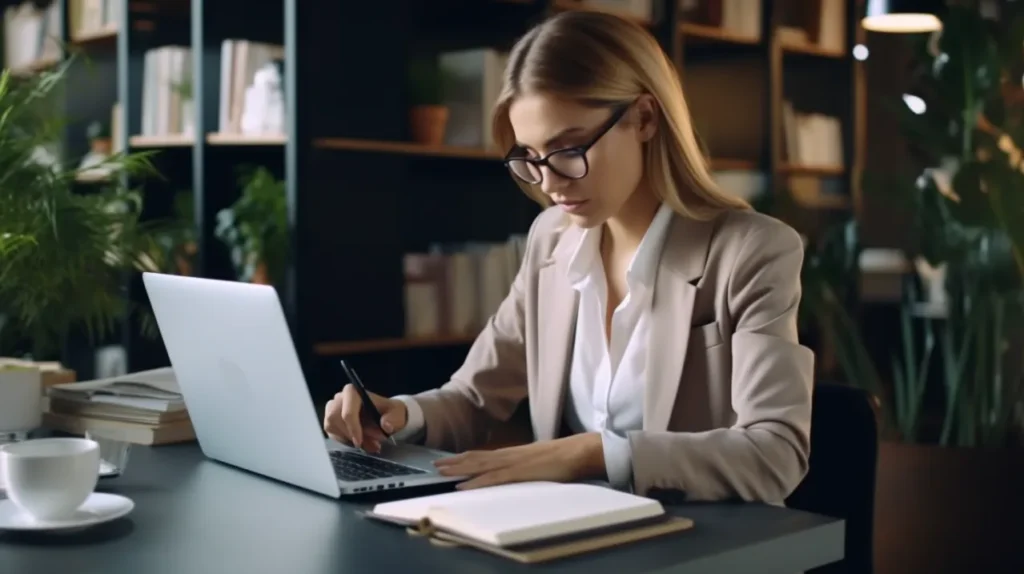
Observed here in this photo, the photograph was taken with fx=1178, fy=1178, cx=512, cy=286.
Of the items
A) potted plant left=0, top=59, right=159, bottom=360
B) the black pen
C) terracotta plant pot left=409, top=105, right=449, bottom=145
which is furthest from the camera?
terracotta plant pot left=409, top=105, right=449, bottom=145

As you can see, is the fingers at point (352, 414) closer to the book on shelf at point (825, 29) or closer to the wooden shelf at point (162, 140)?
the wooden shelf at point (162, 140)

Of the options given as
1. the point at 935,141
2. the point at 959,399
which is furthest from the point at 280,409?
the point at 935,141

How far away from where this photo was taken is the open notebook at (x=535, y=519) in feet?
3.46

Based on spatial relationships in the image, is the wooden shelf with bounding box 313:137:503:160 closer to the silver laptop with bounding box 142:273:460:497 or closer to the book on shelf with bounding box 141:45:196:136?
the book on shelf with bounding box 141:45:196:136

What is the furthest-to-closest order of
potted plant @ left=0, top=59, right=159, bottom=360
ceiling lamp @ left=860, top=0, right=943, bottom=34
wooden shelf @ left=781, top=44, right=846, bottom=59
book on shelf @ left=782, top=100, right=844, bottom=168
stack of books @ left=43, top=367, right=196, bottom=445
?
book on shelf @ left=782, top=100, right=844, bottom=168
wooden shelf @ left=781, top=44, right=846, bottom=59
ceiling lamp @ left=860, top=0, right=943, bottom=34
potted plant @ left=0, top=59, right=159, bottom=360
stack of books @ left=43, top=367, right=196, bottom=445

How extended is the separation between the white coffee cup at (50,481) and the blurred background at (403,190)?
0.75 m

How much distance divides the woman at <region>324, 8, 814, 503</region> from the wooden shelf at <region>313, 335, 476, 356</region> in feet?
4.48

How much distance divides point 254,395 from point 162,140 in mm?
2305

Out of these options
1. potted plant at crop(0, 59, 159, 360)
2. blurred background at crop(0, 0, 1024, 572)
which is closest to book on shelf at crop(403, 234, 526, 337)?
blurred background at crop(0, 0, 1024, 572)

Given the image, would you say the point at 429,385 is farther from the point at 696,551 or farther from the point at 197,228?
the point at 696,551

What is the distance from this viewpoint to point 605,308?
1.73 m

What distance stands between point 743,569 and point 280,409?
1.71 ft

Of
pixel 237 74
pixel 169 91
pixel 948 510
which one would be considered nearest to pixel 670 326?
pixel 948 510

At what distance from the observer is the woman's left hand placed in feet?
4.27
